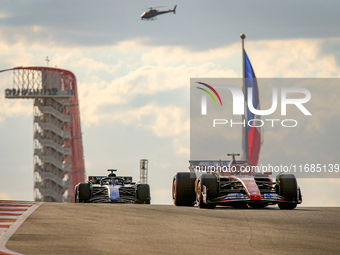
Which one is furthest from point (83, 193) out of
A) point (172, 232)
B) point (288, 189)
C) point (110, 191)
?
point (172, 232)

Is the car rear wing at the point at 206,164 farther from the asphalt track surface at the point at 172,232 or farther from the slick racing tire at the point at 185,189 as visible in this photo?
the asphalt track surface at the point at 172,232

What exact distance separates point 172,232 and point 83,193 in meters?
12.9

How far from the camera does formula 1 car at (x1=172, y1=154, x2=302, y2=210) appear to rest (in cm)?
2142

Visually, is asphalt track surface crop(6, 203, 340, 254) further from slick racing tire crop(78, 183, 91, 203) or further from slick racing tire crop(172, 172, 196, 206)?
slick racing tire crop(78, 183, 91, 203)

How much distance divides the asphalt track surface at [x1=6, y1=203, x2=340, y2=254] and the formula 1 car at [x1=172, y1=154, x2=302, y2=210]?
2.20 m

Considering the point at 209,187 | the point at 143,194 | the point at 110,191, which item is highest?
the point at 209,187

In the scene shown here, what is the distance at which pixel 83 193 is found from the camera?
89.1 ft

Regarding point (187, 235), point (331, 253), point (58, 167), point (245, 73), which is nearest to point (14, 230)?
point (187, 235)

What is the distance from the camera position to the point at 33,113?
116m

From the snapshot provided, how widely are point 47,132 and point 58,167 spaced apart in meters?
5.15

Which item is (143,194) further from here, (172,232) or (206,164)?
(172,232)

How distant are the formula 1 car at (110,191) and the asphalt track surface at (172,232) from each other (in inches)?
316

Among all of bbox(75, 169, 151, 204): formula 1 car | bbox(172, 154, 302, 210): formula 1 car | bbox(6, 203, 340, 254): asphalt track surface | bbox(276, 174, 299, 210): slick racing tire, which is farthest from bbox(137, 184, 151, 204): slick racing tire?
bbox(6, 203, 340, 254): asphalt track surface

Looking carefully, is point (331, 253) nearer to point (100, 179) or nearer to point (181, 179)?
point (181, 179)
